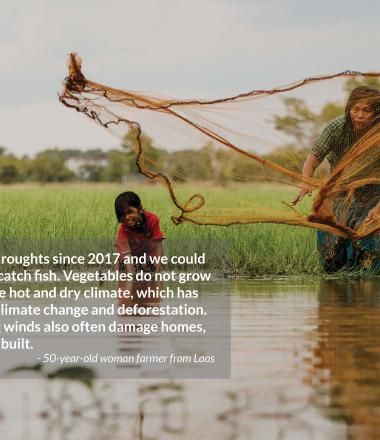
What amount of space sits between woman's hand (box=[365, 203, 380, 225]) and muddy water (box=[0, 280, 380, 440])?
134 inches

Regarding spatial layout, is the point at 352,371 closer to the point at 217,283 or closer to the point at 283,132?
the point at 283,132

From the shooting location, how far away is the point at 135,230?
11.7m

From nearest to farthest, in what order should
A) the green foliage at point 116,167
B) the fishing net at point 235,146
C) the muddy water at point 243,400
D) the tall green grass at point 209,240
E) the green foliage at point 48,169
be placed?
the muddy water at point 243,400 → the fishing net at point 235,146 → the tall green grass at point 209,240 → the green foliage at point 116,167 → the green foliage at point 48,169

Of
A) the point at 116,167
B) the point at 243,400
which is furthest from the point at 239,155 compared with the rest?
the point at 116,167

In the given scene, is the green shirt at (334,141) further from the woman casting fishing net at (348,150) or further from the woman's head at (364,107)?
the woman's head at (364,107)

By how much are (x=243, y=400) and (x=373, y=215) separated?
19.6ft

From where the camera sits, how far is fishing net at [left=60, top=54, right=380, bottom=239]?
10.6 metres

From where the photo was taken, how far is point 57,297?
11070mm

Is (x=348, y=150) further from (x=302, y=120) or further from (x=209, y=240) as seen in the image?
(x=209, y=240)

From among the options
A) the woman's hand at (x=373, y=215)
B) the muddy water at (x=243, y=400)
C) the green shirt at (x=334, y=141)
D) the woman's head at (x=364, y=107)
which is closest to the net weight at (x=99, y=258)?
the green shirt at (x=334, y=141)

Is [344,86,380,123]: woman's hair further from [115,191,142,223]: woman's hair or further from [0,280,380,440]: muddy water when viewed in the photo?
[0,280,380,440]: muddy water

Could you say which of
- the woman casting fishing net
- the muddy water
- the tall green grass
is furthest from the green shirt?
the muddy water

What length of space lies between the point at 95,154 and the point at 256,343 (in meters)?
62.0

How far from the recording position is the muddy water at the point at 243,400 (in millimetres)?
5250
